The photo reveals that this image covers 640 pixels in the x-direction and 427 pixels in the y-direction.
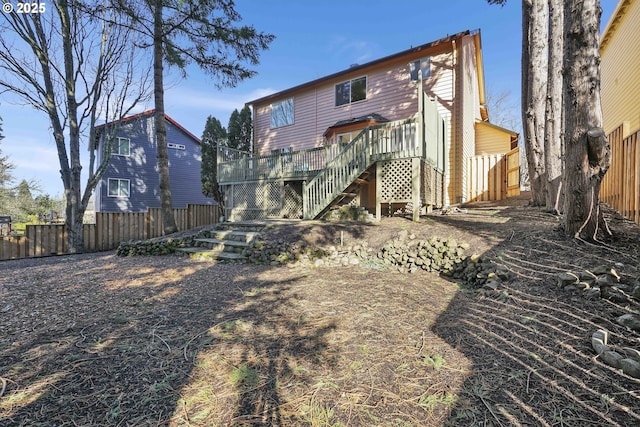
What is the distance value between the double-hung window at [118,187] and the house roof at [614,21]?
24.0 metres

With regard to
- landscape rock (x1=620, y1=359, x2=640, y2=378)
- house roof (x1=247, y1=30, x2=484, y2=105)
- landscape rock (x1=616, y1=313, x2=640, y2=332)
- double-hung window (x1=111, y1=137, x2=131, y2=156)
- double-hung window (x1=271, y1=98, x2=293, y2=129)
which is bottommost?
landscape rock (x1=620, y1=359, x2=640, y2=378)

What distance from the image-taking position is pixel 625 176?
205 inches

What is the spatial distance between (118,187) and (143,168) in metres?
1.98

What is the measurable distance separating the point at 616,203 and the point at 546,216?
1178mm

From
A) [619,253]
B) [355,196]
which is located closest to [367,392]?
[619,253]

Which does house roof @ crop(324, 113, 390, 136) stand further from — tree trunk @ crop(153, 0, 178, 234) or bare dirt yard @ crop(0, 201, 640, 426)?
bare dirt yard @ crop(0, 201, 640, 426)

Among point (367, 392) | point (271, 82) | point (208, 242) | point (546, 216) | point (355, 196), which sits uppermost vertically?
point (271, 82)

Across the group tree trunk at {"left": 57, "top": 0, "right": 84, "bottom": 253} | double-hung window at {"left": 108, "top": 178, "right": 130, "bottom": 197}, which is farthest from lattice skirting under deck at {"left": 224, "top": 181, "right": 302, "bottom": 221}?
double-hung window at {"left": 108, "top": 178, "right": 130, "bottom": 197}

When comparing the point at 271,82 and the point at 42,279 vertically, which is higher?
the point at 271,82

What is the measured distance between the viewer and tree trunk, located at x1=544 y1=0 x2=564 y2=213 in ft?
23.4

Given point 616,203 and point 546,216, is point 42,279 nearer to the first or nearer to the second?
point 546,216

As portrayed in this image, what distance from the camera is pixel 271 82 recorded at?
16.8 meters

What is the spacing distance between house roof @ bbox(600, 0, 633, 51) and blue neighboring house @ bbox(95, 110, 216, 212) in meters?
21.6

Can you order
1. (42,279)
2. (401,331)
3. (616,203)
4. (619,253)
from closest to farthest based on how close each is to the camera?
1. (401,331)
2. (619,253)
3. (42,279)
4. (616,203)
